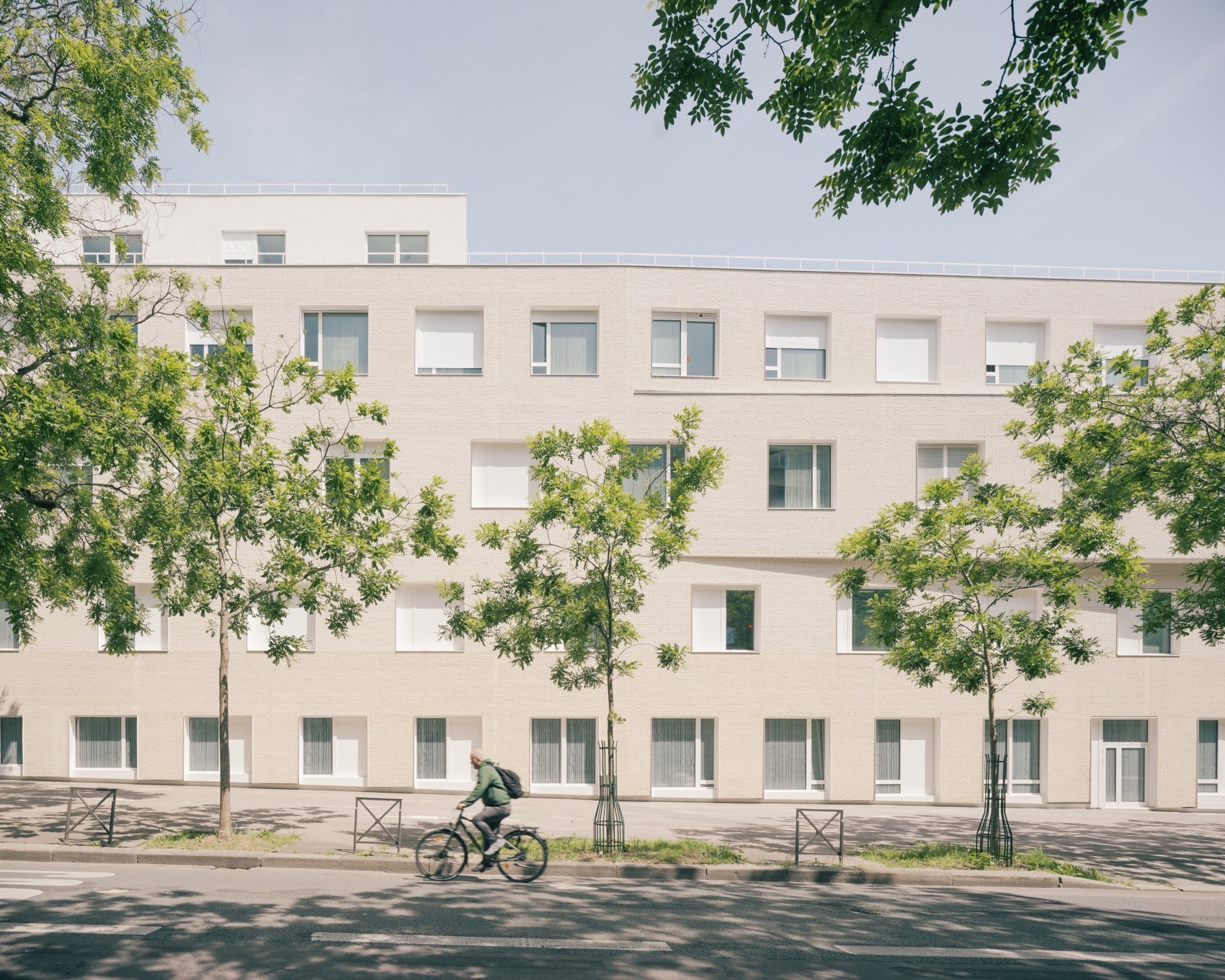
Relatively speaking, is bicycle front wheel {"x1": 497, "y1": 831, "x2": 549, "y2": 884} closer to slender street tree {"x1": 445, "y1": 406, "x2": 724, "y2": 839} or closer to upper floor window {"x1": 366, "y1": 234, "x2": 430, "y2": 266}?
slender street tree {"x1": 445, "y1": 406, "x2": 724, "y2": 839}

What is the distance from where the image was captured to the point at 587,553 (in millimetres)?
13867

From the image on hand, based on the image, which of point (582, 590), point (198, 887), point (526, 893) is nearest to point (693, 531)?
point (582, 590)

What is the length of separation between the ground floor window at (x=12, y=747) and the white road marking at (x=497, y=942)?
55.8 feet

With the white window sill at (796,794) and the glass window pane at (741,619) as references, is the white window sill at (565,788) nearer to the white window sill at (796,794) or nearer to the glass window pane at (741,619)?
the white window sill at (796,794)

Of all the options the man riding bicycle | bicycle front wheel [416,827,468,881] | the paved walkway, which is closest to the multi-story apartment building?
the paved walkway

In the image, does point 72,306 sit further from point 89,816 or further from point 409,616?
point 409,616

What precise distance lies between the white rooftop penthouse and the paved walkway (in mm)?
15761

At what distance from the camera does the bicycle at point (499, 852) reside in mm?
11625

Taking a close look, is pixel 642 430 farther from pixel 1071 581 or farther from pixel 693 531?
pixel 1071 581

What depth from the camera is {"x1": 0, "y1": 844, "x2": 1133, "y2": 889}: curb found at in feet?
40.2

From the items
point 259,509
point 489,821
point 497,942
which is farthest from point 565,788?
point 497,942

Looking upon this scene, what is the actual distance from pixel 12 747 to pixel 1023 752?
2497 centimetres

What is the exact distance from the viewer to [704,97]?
6484mm

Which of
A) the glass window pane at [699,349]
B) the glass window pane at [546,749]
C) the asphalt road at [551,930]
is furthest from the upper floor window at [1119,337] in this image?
the glass window pane at [546,749]
